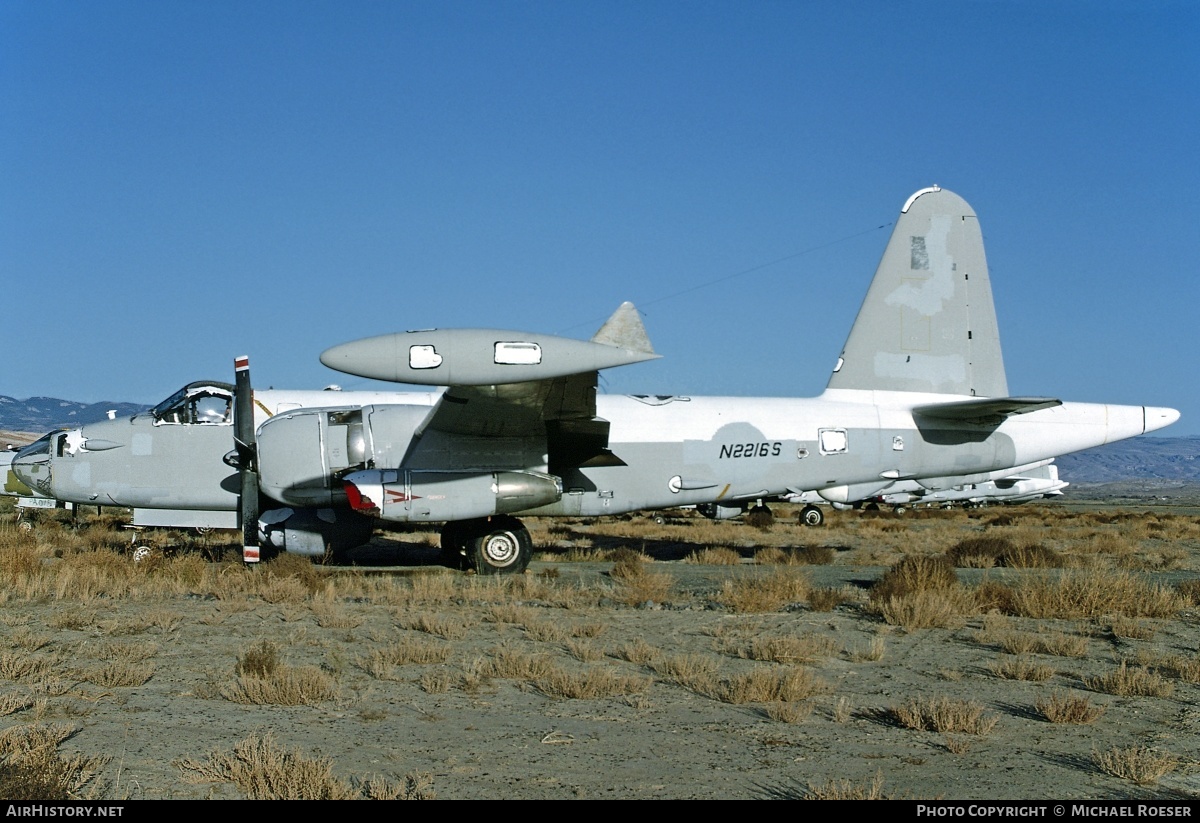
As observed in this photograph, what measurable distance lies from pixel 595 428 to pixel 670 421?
96.3 inches

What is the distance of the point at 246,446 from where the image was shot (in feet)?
55.0

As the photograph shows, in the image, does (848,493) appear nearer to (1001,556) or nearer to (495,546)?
(1001,556)

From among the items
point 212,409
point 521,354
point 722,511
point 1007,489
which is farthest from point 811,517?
point 521,354

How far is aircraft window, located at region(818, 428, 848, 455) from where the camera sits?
1923 cm

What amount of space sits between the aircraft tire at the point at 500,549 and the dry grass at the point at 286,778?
1064 centimetres

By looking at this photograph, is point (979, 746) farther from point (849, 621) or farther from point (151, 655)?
point (151, 655)

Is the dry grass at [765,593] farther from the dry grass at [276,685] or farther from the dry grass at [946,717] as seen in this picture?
the dry grass at [276,685]

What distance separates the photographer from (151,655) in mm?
9320

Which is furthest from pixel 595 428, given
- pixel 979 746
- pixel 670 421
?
pixel 979 746

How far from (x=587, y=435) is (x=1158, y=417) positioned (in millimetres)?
11090

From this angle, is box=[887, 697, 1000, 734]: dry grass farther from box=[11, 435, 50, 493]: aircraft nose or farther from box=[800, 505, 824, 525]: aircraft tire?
box=[800, 505, 824, 525]: aircraft tire

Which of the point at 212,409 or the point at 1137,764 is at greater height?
the point at 212,409

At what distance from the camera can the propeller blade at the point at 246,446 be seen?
1644cm

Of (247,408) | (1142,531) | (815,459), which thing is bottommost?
(1142,531)
